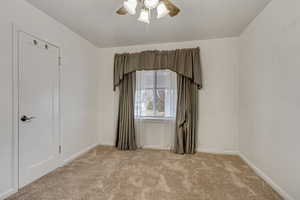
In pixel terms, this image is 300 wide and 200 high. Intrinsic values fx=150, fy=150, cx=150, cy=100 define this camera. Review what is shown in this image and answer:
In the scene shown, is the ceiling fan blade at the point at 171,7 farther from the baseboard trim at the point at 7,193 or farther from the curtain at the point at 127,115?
the baseboard trim at the point at 7,193

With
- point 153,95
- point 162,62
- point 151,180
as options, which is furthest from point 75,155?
point 162,62

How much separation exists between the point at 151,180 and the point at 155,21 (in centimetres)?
257

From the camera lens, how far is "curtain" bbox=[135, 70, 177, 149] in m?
3.50

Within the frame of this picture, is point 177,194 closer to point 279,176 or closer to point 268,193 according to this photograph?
point 268,193

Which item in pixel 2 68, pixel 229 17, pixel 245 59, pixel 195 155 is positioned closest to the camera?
pixel 2 68

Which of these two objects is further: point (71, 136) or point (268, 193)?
point (71, 136)

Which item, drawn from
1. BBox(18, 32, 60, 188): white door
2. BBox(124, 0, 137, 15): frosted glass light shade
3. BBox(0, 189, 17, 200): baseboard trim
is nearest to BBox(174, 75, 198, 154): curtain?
BBox(124, 0, 137, 15): frosted glass light shade

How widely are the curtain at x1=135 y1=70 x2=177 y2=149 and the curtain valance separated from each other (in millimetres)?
202

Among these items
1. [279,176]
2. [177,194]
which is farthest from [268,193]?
[177,194]

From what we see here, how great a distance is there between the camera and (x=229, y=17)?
2.45m

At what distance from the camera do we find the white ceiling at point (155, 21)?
82.7 inches

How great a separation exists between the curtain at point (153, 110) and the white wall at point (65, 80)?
1.14m

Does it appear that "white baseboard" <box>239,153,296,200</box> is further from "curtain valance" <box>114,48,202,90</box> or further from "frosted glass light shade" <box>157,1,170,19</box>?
"frosted glass light shade" <box>157,1,170,19</box>

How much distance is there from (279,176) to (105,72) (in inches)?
149
